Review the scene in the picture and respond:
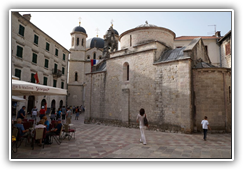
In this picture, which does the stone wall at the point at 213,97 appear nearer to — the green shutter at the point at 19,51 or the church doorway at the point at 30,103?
the green shutter at the point at 19,51

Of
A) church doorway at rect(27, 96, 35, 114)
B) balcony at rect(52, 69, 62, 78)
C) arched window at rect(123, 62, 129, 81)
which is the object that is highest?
balcony at rect(52, 69, 62, 78)

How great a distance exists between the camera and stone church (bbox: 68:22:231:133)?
1069 centimetres

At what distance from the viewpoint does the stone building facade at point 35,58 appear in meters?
18.8

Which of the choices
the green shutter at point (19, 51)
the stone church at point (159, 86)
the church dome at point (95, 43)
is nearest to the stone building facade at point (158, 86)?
the stone church at point (159, 86)

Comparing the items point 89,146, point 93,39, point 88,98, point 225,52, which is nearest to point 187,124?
point 89,146

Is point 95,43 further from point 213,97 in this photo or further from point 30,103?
point 213,97

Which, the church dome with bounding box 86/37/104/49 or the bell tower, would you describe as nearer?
the bell tower

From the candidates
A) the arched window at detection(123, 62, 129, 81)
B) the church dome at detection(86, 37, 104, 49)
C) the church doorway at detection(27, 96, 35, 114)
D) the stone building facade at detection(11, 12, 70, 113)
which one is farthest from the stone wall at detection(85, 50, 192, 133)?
the church dome at detection(86, 37, 104, 49)

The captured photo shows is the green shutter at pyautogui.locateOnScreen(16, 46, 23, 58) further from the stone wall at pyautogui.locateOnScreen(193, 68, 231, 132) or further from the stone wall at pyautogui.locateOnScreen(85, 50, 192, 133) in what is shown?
the stone wall at pyautogui.locateOnScreen(193, 68, 231, 132)

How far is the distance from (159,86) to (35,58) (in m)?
18.6

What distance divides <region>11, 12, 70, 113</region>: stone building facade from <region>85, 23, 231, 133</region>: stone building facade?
949cm

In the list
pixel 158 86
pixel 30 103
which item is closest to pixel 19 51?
pixel 30 103

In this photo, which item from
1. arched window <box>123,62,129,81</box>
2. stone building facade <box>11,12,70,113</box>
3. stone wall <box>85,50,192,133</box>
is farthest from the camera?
stone building facade <box>11,12,70,113</box>

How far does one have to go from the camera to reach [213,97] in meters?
10.8
